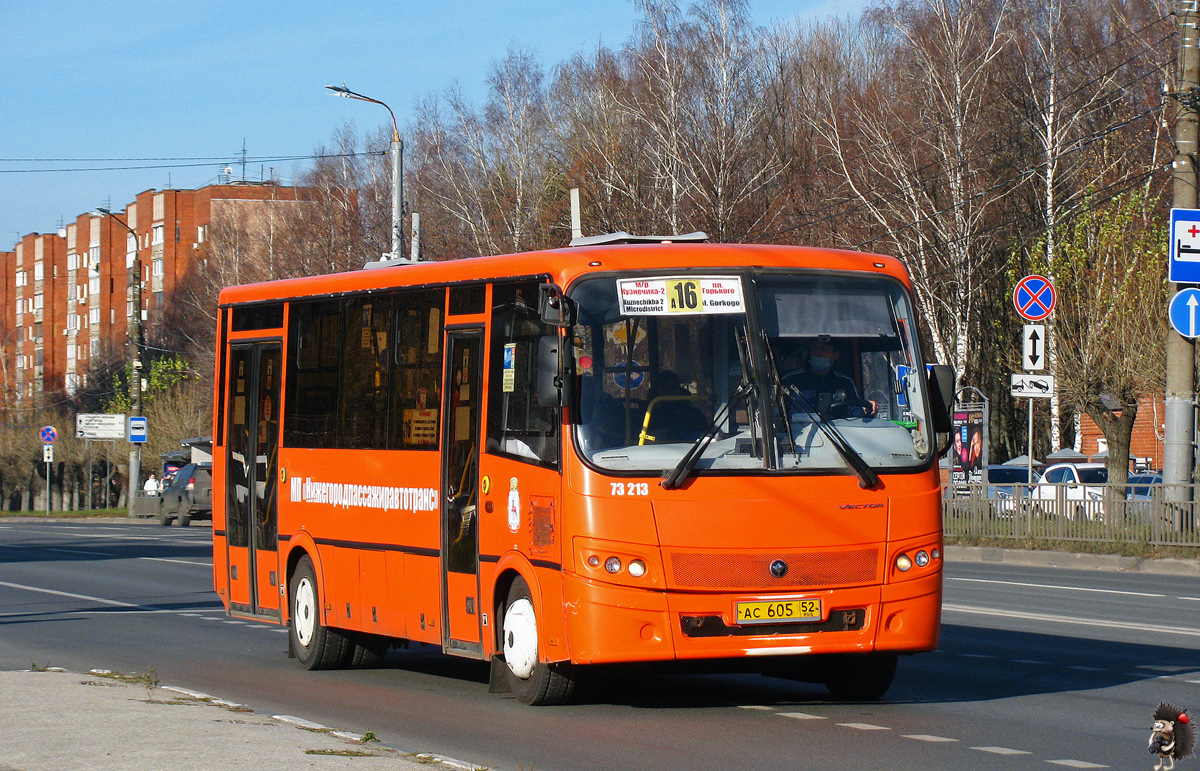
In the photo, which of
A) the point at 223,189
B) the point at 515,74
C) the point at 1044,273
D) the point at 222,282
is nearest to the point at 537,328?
the point at 1044,273

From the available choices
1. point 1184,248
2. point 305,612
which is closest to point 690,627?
point 305,612

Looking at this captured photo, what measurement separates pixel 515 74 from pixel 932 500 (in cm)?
4621

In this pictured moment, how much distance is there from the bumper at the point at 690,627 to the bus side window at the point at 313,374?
372cm

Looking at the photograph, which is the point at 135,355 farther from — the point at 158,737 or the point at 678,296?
the point at 158,737

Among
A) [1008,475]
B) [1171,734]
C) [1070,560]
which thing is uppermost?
[1008,475]

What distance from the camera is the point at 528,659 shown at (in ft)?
32.6

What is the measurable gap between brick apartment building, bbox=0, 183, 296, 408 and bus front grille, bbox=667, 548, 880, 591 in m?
75.3

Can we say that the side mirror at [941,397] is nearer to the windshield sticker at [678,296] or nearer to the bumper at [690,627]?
the bumper at [690,627]

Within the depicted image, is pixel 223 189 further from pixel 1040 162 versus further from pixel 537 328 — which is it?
pixel 537 328

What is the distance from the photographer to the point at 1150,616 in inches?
625

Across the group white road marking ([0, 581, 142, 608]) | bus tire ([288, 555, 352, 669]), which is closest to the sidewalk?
bus tire ([288, 555, 352, 669])

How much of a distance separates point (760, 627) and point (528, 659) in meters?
1.49

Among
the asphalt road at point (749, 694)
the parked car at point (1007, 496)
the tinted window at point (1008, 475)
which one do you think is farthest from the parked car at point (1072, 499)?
the tinted window at point (1008, 475)

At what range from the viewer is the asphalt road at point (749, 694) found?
8398 mm
